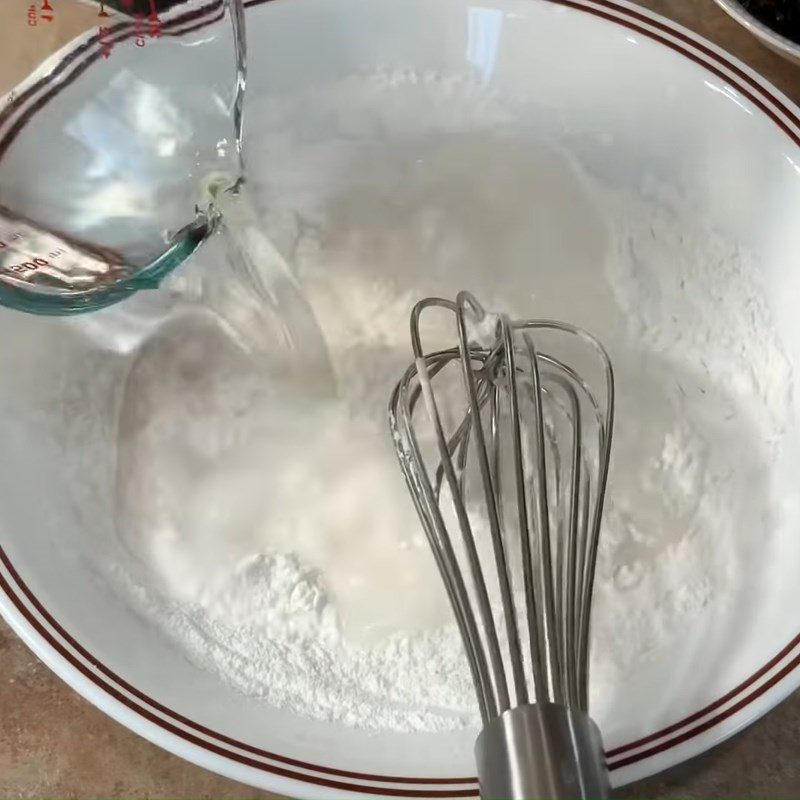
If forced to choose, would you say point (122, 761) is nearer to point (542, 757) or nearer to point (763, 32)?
point (542, 757)

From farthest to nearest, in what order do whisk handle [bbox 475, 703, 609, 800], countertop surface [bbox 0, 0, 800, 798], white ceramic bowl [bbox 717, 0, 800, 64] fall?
white ceramic bowl [bbox 717, 0, 800, 64]
countertop surface [bbox 0, 0, 800, 798]
whisk handle [bbox 475, 703, 609, 800]

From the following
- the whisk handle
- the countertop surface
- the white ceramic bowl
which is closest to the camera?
the whisk handle

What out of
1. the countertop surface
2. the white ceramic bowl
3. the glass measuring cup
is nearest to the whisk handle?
the countertop surface

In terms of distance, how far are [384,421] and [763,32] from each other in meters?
0.38

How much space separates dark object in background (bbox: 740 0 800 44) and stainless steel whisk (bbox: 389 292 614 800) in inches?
10.0

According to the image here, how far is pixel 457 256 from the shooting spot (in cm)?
74

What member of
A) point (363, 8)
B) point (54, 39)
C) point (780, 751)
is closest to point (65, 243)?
point (54, 39)

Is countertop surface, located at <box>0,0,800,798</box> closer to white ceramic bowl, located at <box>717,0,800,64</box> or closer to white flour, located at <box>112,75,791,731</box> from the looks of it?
white flour, located at <box>112,75,791,731</box>

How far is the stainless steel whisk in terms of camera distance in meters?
0.42

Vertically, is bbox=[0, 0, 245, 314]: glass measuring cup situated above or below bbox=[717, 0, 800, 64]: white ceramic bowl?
below

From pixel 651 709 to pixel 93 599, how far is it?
0.33 meters

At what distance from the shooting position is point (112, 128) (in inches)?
25.9

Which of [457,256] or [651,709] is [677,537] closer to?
[651,709]

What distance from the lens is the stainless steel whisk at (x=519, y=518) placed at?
1.37 ft
